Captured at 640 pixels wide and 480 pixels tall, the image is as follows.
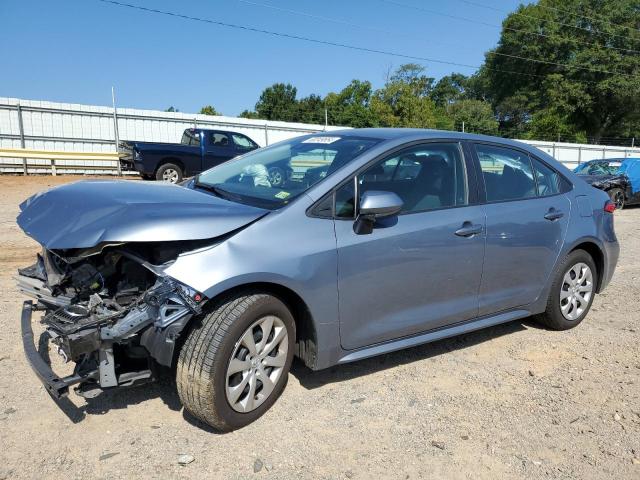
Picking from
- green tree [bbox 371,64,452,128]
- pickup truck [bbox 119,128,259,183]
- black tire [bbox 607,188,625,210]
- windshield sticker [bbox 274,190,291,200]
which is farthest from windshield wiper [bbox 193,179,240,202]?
green tree [bbox 371,64,452,128]

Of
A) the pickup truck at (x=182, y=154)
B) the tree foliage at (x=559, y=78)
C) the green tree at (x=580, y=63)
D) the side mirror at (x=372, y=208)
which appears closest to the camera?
the side mirror at (x=372, y=208)

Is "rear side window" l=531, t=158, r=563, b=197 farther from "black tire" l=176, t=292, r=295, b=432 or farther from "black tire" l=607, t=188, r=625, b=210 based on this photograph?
"black tire" l=607, t=188, r=625, b=210

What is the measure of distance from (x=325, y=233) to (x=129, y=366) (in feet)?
4.35

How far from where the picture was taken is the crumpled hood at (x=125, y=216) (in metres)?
2.67

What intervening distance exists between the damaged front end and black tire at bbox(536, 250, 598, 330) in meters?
3.25

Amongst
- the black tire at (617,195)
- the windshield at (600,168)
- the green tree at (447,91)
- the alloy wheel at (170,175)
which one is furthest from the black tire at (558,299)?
the green tree at (447,91)

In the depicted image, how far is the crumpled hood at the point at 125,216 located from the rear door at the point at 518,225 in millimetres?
1935

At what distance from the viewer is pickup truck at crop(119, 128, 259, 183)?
14539 millimetres

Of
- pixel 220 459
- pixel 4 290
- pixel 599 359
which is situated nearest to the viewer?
pixel 220 459

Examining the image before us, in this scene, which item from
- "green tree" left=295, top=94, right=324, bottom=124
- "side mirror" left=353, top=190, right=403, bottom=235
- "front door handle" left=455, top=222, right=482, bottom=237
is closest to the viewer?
"side mirror" left=353, top=190, right=403, bottom=235

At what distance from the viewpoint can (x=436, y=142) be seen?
12.7 feet

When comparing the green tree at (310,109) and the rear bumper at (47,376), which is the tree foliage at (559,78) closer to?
the green tree at (310,109)

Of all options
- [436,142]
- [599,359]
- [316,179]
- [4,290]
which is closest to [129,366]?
[316,179]

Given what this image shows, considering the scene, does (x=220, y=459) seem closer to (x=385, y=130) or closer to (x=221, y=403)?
(x=221, y=403)
